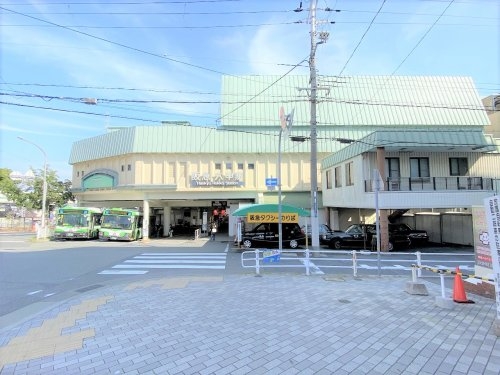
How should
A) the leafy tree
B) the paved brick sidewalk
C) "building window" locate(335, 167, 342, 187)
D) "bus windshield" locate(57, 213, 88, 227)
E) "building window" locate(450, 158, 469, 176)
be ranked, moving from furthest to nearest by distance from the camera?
the leafy tree → "bus windshield" locate(57, 213, 88, 227) → "building window" locate(335, 167, 342, 187) → "building window" locate(450, 158, 469, 176) → the paved brick sidewalk

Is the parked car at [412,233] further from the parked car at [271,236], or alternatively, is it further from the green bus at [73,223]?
the green bus at [73,223]

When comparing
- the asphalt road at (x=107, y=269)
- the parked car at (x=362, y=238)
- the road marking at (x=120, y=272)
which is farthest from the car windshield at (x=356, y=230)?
the road marking at (x=120, y=272)

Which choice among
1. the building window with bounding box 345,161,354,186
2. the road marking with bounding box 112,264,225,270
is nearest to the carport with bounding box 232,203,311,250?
the building window with bounding box 345,161,354,186

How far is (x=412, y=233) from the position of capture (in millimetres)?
21719

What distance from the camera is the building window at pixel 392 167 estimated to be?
21578 millimetres

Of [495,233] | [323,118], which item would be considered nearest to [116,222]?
[323,118]

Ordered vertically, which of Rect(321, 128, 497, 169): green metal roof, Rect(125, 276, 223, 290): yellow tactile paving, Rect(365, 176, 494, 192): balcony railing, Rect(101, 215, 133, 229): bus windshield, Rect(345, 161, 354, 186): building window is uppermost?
Rect(321, 128, 497, 169): green metal roof

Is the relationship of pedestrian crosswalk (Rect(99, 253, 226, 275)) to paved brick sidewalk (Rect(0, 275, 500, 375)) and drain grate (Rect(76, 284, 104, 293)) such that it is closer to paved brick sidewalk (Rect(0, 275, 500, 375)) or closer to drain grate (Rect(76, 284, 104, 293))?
drain grate (Rect(76, 284, 104, 293))

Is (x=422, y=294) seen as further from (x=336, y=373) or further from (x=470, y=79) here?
(x=470, y=79)

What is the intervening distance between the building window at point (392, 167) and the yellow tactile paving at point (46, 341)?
19695mm

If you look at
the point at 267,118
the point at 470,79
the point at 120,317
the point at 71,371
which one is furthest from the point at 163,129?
the point at 470,79

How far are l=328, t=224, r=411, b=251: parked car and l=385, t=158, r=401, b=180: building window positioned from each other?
3642mm

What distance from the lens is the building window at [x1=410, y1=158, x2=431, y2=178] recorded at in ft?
71.3

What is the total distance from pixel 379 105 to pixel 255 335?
3160 cm
